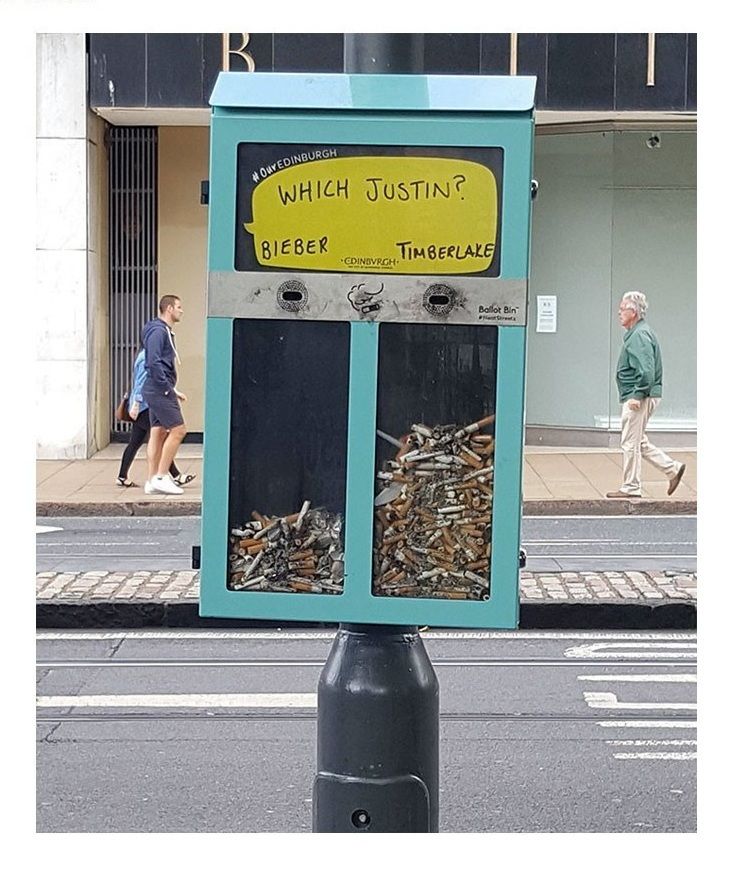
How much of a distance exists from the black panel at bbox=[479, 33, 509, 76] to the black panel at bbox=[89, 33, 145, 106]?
12.6 ft

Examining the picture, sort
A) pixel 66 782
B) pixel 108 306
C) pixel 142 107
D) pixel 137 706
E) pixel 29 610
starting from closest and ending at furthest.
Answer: pixel 66 782 → pixel 137 706 → pixel 29 610 → pixel 142 107 → pixel 108 306

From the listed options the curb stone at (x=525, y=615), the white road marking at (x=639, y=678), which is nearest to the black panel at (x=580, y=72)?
the curb stone at (x=525, y=615)

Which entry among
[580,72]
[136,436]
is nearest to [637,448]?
[136,436]

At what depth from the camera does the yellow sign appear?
3098 mm

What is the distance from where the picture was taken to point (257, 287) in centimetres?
318

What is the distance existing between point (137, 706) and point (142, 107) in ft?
36.8

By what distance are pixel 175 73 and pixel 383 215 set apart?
13691 millimetres

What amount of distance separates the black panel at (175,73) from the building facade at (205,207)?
0.02 meters

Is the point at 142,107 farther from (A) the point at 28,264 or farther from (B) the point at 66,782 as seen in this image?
(B) the point at 66,782

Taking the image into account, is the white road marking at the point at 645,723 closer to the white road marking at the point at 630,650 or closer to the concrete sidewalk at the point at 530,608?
the white road marking at the point at 630,650

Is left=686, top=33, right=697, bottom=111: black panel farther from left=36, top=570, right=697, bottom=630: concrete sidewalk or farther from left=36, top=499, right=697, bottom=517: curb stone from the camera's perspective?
left=36, top=570, right=697, bottom=630: concrete sidewalk

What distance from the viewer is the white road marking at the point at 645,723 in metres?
5.98
